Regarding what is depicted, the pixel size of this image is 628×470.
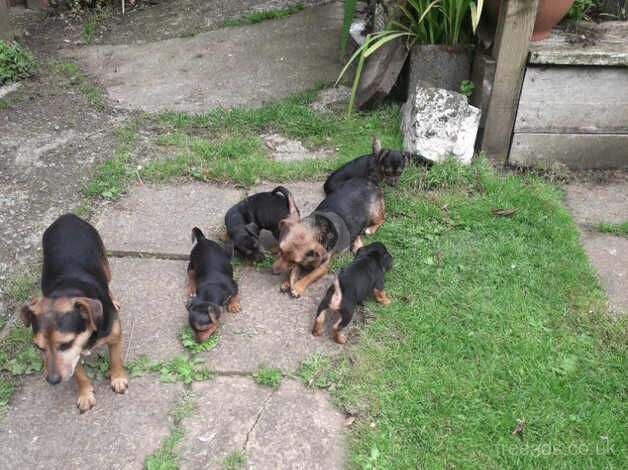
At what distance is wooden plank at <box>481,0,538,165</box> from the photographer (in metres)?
4.64

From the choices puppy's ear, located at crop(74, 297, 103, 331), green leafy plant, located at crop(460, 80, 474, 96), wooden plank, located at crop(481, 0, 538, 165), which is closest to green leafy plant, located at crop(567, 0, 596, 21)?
wooden plank, located at crop(481, 0, 538, 165)

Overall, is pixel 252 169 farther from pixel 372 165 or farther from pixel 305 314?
pixel 305 314

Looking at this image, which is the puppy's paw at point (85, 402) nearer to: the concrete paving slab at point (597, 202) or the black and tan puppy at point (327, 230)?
the black and tan puppy at point (327, 230)

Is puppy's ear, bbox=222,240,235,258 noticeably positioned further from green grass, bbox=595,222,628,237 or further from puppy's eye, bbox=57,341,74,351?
green grass, bbox=595,222,628,237

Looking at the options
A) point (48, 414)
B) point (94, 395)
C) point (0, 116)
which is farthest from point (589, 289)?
point (0, 116)

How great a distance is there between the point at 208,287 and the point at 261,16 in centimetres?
595

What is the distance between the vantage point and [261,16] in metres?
8.40

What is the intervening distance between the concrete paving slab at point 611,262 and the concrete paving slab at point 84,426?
293 centimetres

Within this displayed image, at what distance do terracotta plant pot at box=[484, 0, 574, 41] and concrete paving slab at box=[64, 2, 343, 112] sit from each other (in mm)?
2513

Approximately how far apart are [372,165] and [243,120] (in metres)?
1.87

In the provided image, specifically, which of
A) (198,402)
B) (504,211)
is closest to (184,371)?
(198,402)

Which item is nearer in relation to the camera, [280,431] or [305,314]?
[280,431]

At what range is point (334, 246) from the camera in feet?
13.5

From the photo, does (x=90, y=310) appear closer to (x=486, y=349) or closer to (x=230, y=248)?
(x=230, y=248)
